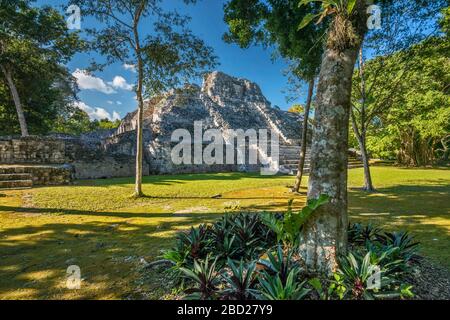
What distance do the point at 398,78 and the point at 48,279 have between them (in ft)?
43.8

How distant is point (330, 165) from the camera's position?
288cm

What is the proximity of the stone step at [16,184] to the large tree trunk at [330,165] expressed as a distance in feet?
38.1

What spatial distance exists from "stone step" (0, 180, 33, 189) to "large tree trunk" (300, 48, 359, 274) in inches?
457

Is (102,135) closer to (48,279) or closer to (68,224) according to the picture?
(68,224)

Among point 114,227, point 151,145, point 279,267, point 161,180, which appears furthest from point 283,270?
point 151,145

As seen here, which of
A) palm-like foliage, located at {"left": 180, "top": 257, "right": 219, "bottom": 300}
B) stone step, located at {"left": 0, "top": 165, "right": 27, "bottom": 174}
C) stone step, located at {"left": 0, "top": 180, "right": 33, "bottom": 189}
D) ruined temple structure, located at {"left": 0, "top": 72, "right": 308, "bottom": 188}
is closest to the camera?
palm-like foliage, located at {"left": 180, "top": 257, "right": 219, "bottom": 300}

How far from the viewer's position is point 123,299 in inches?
105

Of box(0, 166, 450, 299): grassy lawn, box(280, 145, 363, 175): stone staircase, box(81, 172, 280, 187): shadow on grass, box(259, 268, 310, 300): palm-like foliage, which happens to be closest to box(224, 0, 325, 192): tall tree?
box(0, 166, 450, 299): grassy lawn

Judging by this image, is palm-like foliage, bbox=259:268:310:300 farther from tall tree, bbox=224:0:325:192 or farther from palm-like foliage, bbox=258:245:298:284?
tall tree, bbox=224:0:325:192

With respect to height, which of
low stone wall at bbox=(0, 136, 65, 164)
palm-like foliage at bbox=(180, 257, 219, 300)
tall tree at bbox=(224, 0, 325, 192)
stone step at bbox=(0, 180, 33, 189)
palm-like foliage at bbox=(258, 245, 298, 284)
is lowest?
palm-like foliage at bbox=(180, 257, 219, 300)

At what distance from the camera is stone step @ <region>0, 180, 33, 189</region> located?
970 centimetres

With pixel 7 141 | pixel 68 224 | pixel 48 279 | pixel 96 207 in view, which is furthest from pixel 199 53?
pixel 7 141
